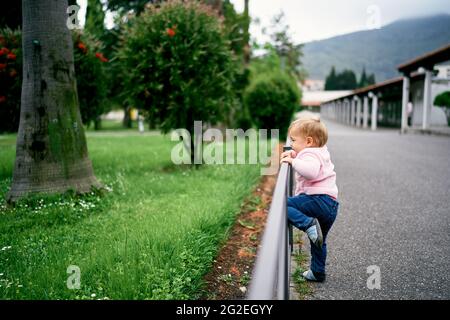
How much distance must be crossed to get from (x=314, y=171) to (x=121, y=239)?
6.89 feet

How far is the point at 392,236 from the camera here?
14.4 ft

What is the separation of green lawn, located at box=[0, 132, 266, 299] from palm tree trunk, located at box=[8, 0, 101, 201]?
1.32 ft

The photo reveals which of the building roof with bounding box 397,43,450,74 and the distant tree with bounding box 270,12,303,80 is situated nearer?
the building roof with bounding box 397,43,450,74

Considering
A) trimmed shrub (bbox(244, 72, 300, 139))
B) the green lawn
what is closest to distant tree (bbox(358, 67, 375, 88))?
trimmed shrub (bbox(244, 72, 300, 139))

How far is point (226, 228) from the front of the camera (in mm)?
4641

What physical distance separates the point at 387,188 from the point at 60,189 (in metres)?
5.65

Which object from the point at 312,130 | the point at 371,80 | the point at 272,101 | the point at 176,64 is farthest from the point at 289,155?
the point at 371,80

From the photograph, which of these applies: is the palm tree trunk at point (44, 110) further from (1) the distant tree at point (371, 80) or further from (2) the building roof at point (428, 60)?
(1) the distant tree at point (371, 80)

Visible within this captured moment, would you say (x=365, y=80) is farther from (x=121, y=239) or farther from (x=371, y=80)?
(x=121, y=239)

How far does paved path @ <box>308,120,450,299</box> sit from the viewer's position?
3.13 metres

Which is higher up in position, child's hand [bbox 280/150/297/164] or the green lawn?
child's hand [bbox 280/150/297/164]

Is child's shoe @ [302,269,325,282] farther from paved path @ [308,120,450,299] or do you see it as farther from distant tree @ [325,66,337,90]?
distant tree @ [325,66,337,90]
